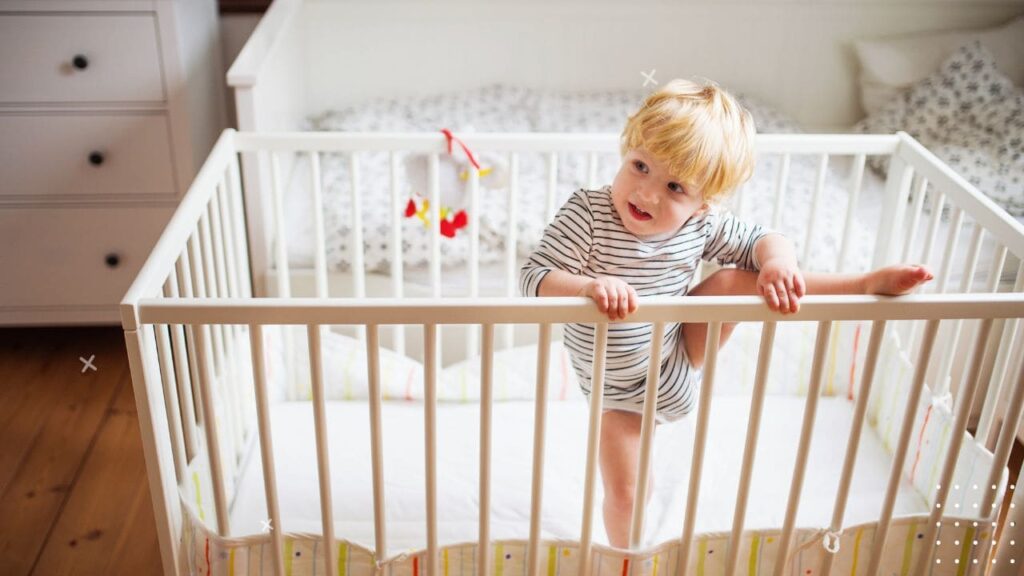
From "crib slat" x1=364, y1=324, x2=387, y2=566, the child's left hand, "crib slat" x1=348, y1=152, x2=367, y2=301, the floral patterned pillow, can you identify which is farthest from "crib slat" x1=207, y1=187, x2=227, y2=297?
the floral patterned pillow

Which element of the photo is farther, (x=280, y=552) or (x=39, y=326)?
(x=39, y=326)

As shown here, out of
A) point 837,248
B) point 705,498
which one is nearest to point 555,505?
point 705,498

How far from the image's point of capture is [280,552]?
4.08 ft

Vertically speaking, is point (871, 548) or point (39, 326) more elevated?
point (871, 548)

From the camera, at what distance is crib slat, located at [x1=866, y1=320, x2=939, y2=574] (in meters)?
1.17

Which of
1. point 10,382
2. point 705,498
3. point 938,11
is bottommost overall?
point 10,382

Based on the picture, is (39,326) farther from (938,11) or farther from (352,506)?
(938,11)

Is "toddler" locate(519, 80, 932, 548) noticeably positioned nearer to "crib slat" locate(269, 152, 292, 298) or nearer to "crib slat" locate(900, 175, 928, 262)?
"crib slat" locate(900, 175, 928, 262)

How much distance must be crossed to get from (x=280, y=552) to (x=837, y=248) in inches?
50.0

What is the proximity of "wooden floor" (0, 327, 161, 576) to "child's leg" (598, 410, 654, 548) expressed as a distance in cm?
83

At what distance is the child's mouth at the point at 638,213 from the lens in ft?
4.20

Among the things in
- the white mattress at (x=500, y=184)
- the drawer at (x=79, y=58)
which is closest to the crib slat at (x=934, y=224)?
the white mattress at (x=500, y=184)

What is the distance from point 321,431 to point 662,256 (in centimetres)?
52

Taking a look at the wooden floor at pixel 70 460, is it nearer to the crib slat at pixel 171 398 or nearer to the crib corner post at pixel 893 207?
the crib slat at pixel 171 398
